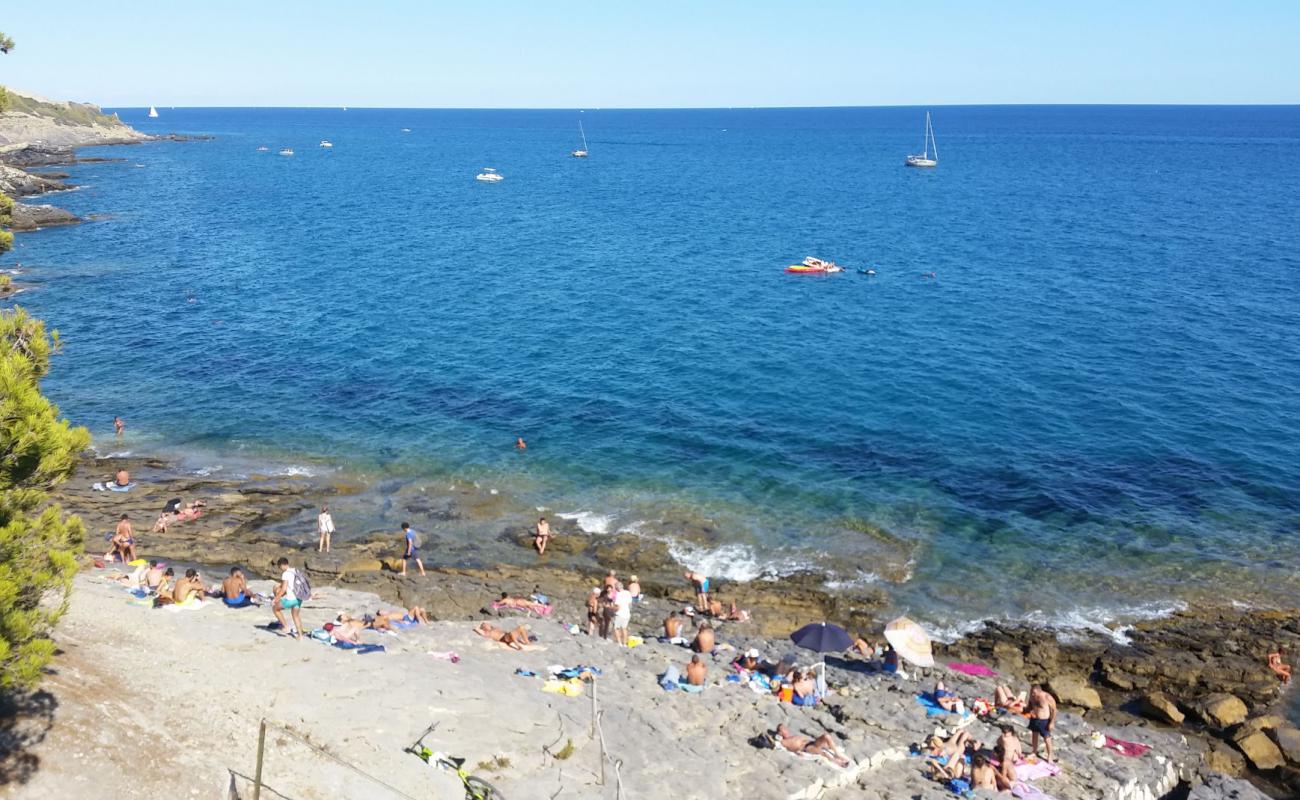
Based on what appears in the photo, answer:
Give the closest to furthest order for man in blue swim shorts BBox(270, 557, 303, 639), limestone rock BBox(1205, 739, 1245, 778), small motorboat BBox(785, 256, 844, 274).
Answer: limestone rock BBox(1205, 739, 1245, 778) < man in blue swim shorts BBox(270, 557, 303, 639) < small motorboat BBox(785, 256, 844, 274)

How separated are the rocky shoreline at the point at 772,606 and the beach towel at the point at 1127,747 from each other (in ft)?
3.41

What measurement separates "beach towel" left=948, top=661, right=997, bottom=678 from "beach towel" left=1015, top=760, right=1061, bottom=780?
4.62 metres

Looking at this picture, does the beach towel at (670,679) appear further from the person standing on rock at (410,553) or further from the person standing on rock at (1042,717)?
the person standing on rock at (410,553)

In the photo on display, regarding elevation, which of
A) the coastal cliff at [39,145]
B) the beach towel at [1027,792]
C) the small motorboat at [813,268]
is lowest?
the beach towel at [1027,792]

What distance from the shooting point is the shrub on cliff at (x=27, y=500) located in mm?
13234

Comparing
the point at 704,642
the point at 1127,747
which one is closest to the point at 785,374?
the point at 704,642

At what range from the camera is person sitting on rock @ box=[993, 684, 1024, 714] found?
22188 mm

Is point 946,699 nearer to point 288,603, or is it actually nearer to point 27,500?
point 288,603

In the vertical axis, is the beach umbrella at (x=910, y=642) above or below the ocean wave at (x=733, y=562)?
above

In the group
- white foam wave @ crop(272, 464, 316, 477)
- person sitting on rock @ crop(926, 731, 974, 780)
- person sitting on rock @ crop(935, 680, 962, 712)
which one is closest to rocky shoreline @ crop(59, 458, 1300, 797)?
white foam wave @ crop(272, 464, 316, 477)

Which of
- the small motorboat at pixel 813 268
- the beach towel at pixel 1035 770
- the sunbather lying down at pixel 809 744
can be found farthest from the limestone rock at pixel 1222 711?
the small motorboat at pixel 813 268

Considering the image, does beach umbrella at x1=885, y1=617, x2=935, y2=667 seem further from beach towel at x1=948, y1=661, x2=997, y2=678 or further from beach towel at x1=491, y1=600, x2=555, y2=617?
beach towel at x1=491, y1=600, x2=555, y2=617

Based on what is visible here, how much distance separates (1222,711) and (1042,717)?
632 centimetres

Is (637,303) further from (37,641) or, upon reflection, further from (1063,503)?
(37,641)
